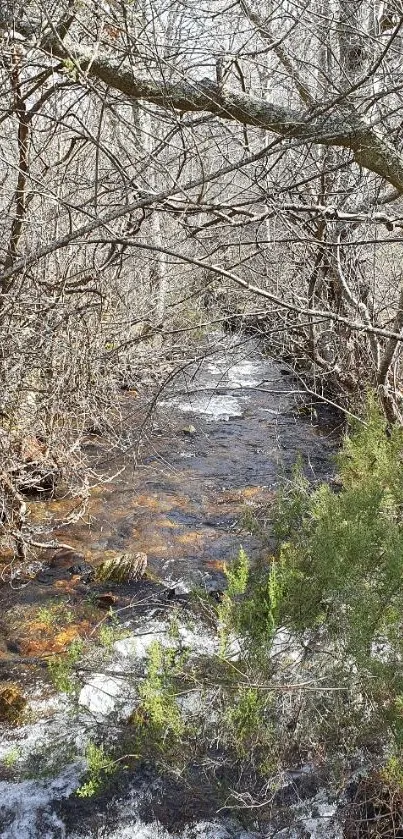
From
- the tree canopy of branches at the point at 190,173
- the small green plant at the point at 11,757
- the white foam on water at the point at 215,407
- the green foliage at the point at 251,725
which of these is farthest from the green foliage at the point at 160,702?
the white foam on water at the point at 215,407

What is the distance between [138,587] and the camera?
5023 mm

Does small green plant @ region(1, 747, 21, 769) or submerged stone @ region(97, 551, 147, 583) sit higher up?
submerged stone @ region(97, 551, 147, 583)

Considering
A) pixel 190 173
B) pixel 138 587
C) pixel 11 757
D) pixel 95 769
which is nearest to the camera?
pixel 95 769

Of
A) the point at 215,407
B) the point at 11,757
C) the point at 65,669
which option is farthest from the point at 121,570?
the point at 215,407

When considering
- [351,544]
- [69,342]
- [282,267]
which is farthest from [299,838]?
[282,267]

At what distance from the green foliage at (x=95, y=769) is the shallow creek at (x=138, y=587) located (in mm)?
80

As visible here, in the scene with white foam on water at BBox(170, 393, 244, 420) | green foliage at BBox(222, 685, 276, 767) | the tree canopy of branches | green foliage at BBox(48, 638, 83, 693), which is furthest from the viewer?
white foam on water at BBox(170, 393, 244, 420)

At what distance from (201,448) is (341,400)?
1655 millimetres

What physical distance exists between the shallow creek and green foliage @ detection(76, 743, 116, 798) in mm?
80

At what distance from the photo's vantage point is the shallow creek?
319cm

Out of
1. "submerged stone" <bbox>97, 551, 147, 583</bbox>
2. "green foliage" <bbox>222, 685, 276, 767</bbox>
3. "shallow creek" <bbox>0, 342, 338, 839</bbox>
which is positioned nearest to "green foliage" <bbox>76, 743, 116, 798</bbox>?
"shallow creek" <bbox>0, 342, 338, 839</bbox>

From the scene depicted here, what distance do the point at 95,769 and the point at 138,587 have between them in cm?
191

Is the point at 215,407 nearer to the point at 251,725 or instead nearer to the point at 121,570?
the point at 121,570

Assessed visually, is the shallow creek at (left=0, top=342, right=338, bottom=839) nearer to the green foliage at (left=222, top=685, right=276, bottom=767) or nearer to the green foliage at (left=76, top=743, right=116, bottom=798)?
the green foliage at (left=76, top=743, right=116, bottom=798)
